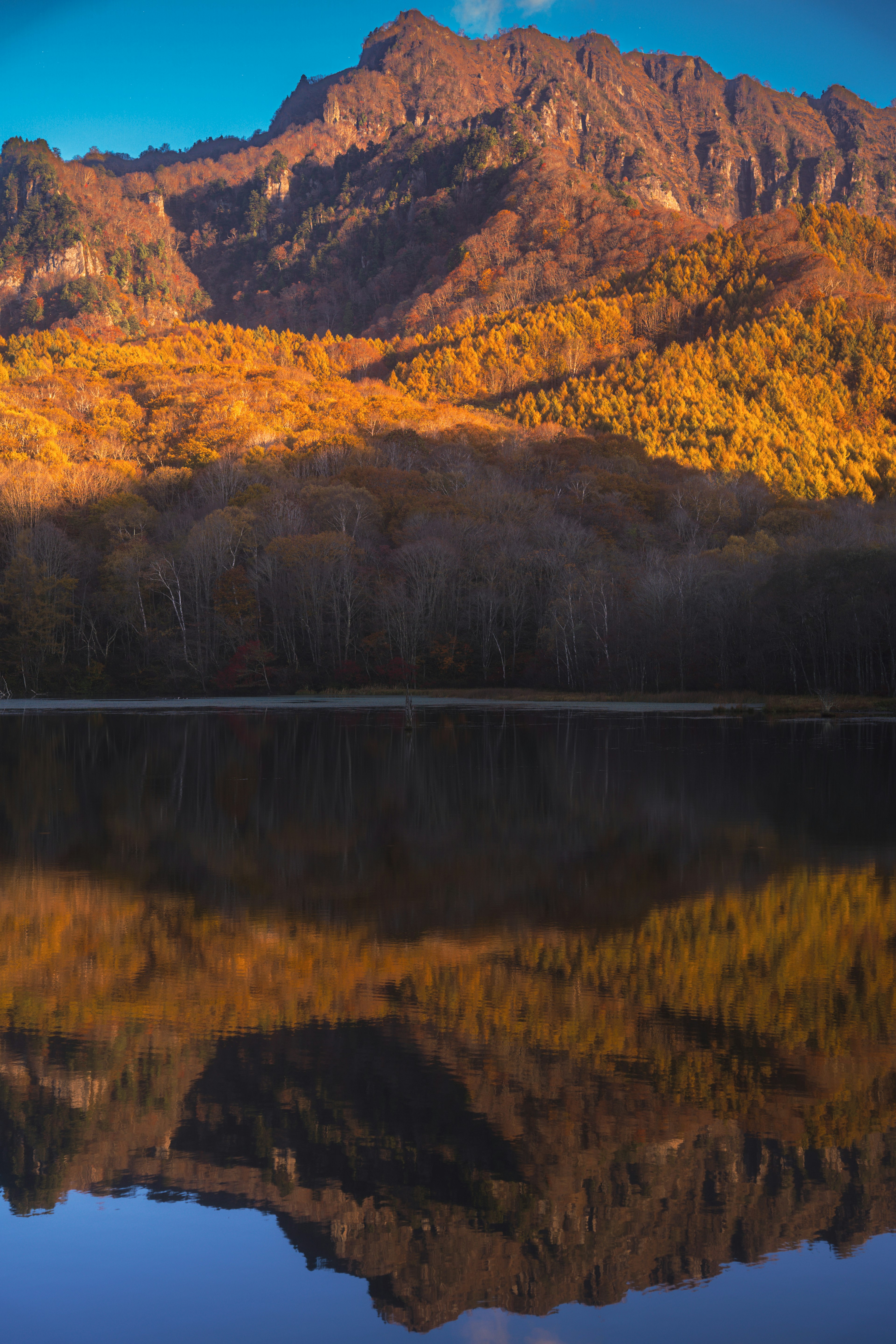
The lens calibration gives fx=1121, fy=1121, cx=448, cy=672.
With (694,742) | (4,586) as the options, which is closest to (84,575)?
(4,586)

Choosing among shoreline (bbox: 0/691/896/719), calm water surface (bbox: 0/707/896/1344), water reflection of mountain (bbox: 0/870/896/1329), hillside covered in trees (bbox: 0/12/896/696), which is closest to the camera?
calm water surface (bbox: 0/707/896/1344)

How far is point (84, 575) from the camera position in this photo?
82.4 meters

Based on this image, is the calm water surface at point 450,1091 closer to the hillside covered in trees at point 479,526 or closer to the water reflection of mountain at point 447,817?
the water reflection of mountain at point 447,817

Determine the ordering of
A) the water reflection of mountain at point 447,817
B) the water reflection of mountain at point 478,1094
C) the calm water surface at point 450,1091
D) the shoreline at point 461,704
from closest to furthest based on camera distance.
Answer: the calm water surface at point 450,1091, the water reflection of mountain at point 478,1094, the water reflection of mountain at point 447,817, the shoreline at point 461,704

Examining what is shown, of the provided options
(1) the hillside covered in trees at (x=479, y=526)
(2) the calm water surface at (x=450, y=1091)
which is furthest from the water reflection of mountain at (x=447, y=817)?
(1) the hillside covered in trees at (x=479, y=526)

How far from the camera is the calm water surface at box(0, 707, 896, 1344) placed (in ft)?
17.2

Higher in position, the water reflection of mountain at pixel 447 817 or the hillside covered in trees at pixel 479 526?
the hillside covered in trees at pixel 479 526

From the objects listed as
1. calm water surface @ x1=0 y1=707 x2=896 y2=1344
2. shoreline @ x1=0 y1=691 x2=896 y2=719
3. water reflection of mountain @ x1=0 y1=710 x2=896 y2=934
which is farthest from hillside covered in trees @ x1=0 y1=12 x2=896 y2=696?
calm water surface @ x1=0 y1=707 x2=896 y2=1344

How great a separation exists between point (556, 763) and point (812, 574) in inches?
1458

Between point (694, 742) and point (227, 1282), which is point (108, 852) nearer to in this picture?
point (227, 1282)

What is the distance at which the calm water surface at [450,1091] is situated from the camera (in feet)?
17.2

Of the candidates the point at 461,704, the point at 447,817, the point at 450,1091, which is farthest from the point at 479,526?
the point at 450,1091

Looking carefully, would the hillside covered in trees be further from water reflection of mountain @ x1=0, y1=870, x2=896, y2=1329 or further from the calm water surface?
water reflection of mountain @ x1=0, y1=870, x2=896, y2=1329

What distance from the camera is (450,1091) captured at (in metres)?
7.23
